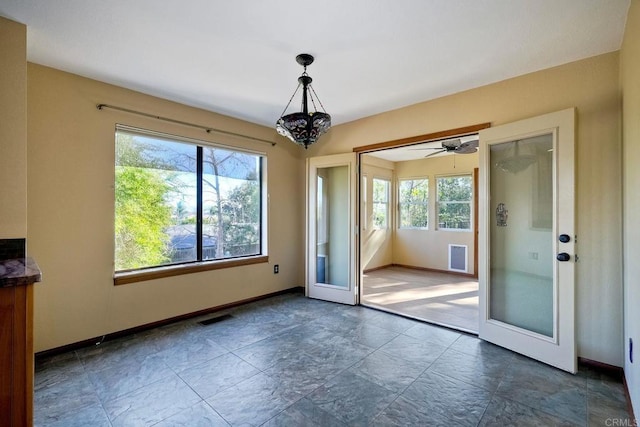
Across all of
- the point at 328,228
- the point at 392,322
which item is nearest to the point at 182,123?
the point at 328,228

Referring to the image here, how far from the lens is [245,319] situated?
11.4 ft

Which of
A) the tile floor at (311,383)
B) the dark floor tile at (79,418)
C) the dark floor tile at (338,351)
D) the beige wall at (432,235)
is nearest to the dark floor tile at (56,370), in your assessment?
the tile floor at (311,383)

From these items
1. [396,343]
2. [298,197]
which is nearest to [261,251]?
[298,197]

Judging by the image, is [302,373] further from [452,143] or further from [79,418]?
[452,143]

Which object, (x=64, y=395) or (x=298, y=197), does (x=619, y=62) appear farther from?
(x=64, y=395)

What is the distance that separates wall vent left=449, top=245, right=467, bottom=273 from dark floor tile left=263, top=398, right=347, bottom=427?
5.11 metres

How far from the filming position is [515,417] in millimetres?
1814

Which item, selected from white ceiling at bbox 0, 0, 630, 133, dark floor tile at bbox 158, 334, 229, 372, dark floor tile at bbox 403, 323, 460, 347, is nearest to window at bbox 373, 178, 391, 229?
dark floor tile at bbox 403, 323, 460, 347

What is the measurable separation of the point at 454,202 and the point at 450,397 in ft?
16.1

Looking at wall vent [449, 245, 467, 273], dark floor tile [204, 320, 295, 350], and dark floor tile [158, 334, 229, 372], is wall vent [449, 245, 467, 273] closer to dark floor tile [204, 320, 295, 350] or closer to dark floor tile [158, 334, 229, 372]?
dark floor tile [204, 320, 295, 350]

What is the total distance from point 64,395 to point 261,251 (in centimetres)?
259

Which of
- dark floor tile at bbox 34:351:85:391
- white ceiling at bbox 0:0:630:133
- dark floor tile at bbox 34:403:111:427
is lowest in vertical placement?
dark floor tile at bbox 34:403:111:427

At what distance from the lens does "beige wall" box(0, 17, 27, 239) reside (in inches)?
76.2

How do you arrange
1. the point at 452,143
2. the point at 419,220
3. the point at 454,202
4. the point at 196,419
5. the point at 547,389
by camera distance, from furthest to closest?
the point at 419,220 → the point at 454,202 → the point at 452,143 → the point at 547,389 → the point at 196,419
